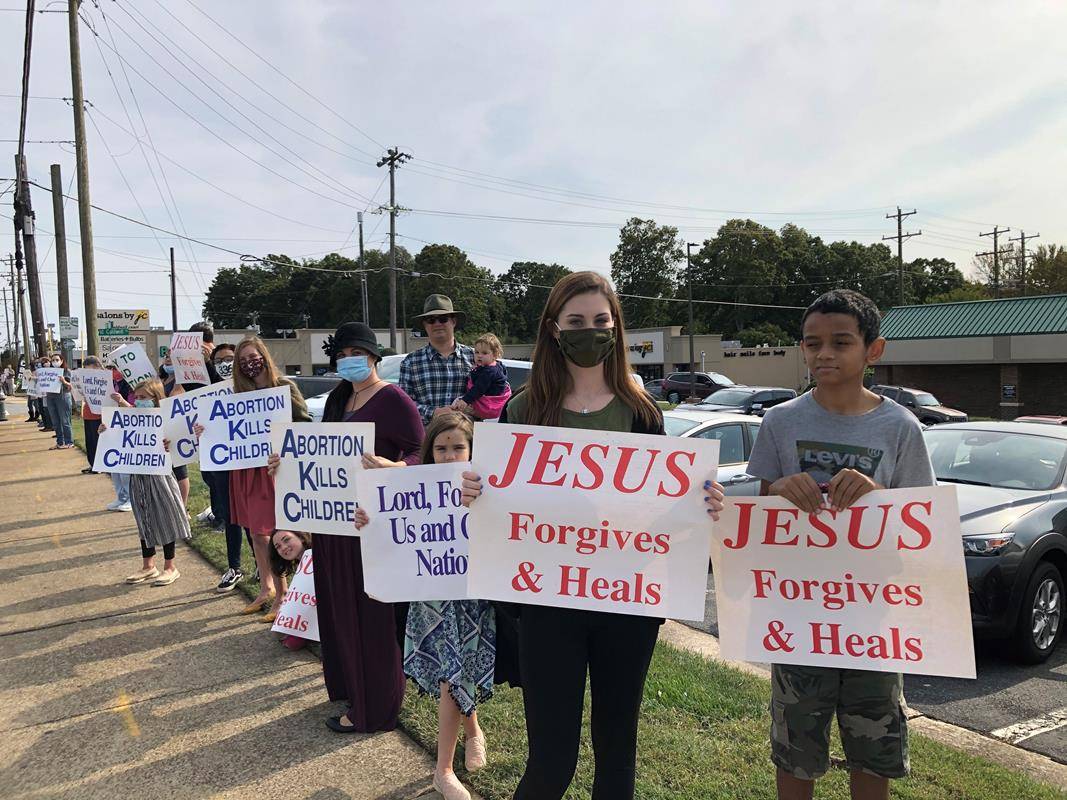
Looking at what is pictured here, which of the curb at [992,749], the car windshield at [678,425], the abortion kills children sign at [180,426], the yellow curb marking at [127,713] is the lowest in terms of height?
the curb at [992,749]

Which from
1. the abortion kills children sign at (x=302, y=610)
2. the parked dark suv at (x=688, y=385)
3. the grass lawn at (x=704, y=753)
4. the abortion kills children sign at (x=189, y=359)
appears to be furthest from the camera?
the parked dark suv at (x=688, y=385)

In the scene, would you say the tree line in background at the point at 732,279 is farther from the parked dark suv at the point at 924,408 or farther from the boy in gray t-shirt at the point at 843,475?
the boy in gray t-shirt at the point at 843,475

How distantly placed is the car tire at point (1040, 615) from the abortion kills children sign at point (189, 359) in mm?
6646

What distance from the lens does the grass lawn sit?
10.2 ft

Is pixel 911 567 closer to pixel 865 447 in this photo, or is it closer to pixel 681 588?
pixel 865 447

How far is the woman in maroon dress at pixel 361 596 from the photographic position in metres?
3.71

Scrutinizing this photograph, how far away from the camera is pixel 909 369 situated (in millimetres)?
34906

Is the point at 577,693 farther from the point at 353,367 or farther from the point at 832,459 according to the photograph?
the point at 353,367

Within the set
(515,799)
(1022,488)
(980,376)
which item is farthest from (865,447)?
(980,376)

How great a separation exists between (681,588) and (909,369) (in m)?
36.8

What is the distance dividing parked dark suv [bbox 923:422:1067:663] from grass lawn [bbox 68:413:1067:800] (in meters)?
1.66

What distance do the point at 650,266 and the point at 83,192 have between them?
64.2 m

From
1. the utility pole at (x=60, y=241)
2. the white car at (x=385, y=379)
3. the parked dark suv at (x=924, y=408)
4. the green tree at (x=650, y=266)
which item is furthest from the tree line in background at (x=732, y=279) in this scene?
the white car at (x=385, y=379)

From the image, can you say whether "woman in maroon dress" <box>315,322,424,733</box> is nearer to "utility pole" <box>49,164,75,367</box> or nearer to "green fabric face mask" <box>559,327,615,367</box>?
"green fabric face mask" <box>559,327,615,367</box>
